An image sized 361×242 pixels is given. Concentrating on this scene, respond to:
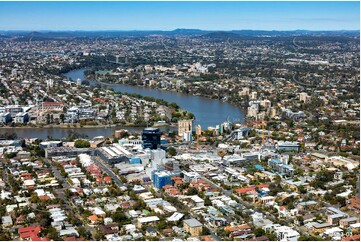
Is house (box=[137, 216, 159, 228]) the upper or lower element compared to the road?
upper

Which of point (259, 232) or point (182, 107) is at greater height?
point (259, 232)

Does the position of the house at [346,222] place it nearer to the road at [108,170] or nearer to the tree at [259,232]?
the tree at [259,232]

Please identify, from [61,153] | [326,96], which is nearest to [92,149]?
[61,153]

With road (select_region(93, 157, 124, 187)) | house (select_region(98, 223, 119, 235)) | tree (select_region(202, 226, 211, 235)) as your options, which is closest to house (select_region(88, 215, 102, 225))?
house (select_region(98, 223, 119, 235))

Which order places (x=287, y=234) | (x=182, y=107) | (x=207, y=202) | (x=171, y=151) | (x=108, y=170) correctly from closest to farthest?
(x=287, y=234) < (x=207, y=202) < (x=108, y=170) < (x=171, y=151) < (x=182, y=107)

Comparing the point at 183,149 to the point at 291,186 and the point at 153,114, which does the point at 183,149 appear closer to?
the point at 291,186

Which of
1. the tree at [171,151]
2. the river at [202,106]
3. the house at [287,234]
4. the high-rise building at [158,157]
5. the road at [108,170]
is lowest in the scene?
the river at [202,106]

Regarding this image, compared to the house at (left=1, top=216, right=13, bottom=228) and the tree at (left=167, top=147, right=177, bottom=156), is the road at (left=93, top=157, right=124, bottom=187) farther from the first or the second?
the house at (left=1, top=216, right=13, bottom=228)

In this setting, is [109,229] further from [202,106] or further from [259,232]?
[202,106]

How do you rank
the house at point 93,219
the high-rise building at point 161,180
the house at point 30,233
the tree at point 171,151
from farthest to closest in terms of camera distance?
the tree at point 171,151, the high-rise building at point 161,180, the house at point 93,219, the house at point 30,233

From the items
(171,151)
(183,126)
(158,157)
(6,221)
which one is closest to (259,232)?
(6,221)

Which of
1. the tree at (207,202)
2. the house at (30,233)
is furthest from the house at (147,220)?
the house at (30,233)
